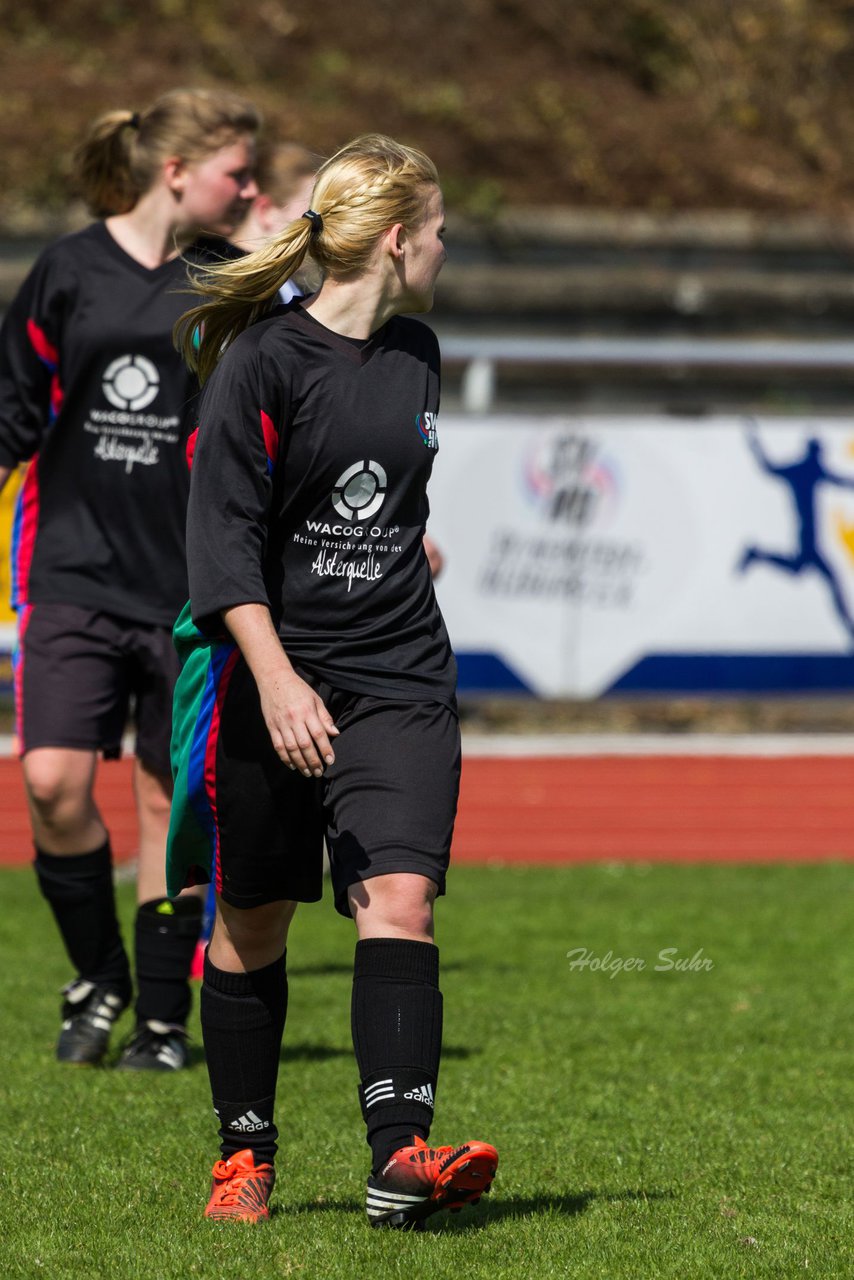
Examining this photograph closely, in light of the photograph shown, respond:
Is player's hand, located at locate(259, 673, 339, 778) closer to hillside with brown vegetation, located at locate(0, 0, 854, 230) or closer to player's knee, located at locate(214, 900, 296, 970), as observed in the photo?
player's knee, located at locate(214, 900, 296, 970)

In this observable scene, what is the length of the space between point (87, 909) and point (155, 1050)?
415 millimetres

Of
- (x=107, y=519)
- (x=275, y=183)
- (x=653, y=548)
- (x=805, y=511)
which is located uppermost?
(x=275, y=183)

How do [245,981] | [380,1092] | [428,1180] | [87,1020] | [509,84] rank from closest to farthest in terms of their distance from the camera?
[428,1180]
[380,1092]
[245,981]
[87,1020]
[509,84]

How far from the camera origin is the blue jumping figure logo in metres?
12.1

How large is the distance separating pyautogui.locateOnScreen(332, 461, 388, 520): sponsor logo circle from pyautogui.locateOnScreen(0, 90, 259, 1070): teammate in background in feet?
5.40

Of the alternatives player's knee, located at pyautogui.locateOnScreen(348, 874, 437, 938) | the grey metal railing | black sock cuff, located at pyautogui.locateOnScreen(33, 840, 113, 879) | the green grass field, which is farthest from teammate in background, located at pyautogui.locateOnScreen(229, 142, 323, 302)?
the grey metal railing

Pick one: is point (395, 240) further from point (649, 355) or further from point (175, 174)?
point (649, 355)

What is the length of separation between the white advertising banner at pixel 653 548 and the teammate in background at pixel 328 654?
8.40m

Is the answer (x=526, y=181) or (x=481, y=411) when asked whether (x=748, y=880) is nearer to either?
(x=481, y=411)

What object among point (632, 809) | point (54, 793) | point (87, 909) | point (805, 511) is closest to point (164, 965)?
point (87, 909)

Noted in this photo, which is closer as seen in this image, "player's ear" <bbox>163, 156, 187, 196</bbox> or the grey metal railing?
"player's ear" <bbox>163, 156, 187, 196</bbox>

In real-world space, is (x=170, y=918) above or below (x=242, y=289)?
below

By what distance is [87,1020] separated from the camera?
4.95m

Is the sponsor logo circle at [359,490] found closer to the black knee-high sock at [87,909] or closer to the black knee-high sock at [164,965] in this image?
the black knee-high sock at [164,965]
